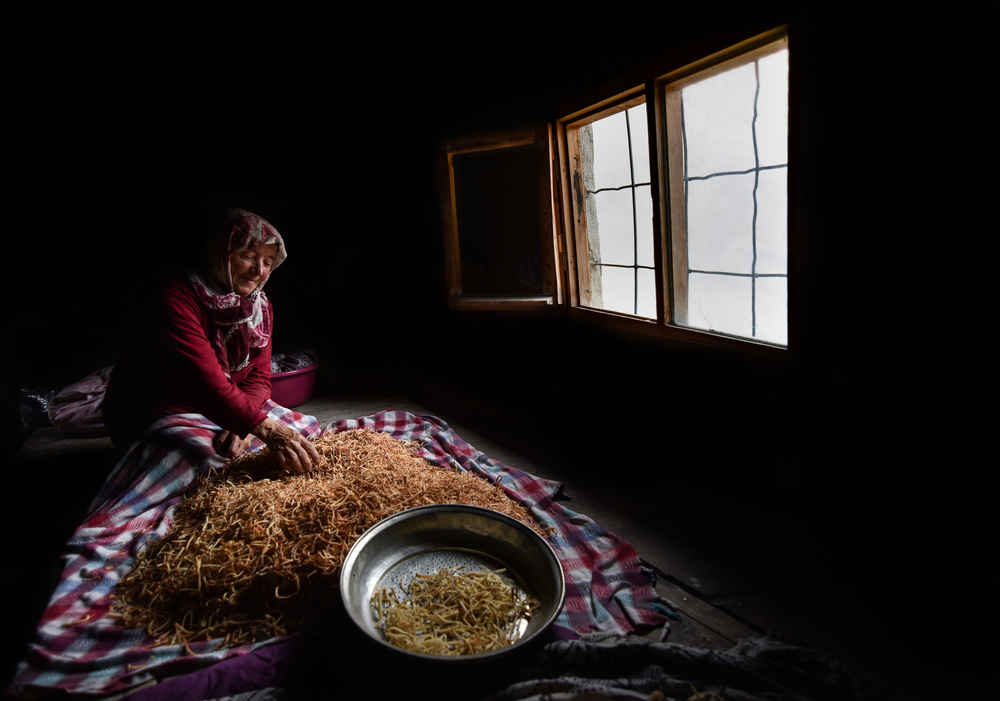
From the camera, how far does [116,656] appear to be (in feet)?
4.86

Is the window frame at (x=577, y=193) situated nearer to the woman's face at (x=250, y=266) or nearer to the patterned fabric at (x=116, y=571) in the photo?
the woman's face at (x=250, y=266)

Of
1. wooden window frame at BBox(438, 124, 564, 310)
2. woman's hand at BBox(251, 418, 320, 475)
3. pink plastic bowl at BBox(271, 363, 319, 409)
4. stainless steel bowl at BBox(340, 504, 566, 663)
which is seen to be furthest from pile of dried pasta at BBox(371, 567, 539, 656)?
pink plastic bowl at BBox(271, 363, 319, 409)

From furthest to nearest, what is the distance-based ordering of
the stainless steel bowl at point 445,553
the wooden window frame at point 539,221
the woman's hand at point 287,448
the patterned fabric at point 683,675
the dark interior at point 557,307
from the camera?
the wooden window frame at point 539,221
the woman's hand at point 287,448
the dark interior at point 557,307
the stainless steel bowl at point 445,553
the patterned fabric at point 683,675

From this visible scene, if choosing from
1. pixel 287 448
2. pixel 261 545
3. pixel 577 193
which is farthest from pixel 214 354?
pixel 577 193

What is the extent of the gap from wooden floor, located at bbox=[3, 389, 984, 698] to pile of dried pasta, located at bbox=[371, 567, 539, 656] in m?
0.49

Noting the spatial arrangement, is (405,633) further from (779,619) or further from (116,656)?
(779,619)

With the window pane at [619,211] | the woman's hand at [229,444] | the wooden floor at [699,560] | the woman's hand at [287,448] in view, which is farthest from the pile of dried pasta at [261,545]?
the window pane at [619,211]

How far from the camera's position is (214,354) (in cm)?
227

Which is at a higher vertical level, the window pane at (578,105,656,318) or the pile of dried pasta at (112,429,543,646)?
the window pane at (578,105,656,318)

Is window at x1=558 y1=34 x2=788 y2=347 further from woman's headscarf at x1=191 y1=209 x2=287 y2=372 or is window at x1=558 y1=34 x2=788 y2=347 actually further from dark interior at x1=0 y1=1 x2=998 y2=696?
woman's headscarf at x1=191 y1=209 x2=287 y2=372

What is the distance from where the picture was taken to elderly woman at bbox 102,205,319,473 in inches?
85.3

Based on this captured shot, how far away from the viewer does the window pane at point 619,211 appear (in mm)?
2852

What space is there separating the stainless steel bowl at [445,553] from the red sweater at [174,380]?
2.80 ft

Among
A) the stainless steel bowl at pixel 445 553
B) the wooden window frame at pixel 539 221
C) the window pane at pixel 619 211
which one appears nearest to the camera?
the stainless steel bowl at pixel 445 553
